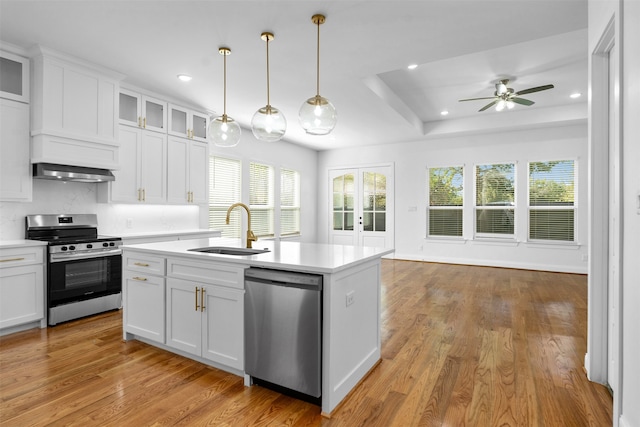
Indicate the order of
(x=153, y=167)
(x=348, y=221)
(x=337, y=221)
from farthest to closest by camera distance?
1. (x=337, y=221)
2. (x=348, y=221)
3. (x=153, y=167)

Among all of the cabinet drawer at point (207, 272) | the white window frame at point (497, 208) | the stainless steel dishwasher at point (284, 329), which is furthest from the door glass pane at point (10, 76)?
the white window frame at point (497, 208)

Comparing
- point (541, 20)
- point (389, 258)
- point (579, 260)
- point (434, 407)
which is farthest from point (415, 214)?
point (434, 407)

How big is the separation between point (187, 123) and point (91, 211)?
5.90 feet

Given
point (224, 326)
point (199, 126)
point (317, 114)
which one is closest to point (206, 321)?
point (224, 326)

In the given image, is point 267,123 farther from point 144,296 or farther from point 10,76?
point 10,76

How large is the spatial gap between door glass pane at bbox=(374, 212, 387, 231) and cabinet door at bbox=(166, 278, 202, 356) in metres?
6.08

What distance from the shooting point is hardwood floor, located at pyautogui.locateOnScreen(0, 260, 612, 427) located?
6.29 ft

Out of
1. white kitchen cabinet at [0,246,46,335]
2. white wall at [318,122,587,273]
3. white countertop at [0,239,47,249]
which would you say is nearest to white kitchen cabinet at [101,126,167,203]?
white countertop at [0,239,47,249]

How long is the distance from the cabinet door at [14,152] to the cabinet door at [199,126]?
6.76 feet

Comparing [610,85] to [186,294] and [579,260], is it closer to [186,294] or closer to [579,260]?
[186,294]

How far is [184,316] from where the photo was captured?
8.36 feet

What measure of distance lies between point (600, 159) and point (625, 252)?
0.88m

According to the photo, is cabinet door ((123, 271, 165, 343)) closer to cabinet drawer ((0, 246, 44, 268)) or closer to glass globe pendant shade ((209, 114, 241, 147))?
cabinet drawer ((0, 246, 44, 268))

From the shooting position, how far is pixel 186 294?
2.52m
